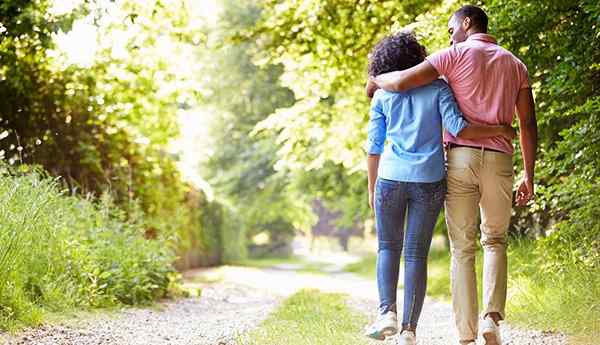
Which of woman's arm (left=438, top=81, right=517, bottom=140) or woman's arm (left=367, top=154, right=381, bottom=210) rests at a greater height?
woman's arm (left=438, top=81, right=517, bottom=140)

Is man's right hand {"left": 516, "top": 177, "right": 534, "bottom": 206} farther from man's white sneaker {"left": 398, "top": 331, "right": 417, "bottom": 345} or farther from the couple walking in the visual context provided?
man's white sneaker {"left": 398, "top": 331, "right": 417, "bottom": 345}

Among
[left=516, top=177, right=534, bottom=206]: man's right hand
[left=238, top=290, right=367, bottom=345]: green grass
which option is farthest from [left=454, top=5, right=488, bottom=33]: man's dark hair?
[left=238, top=290, right=367, bottom=345]: green grass

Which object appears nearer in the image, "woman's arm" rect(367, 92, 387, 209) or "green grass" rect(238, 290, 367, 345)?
"woman's arm" rect(367, 92, 387, 209)

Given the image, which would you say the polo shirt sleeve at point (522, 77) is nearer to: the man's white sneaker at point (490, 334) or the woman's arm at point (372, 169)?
the woman's arm at point (372, 169)

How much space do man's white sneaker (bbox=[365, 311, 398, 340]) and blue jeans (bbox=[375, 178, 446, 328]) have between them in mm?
47

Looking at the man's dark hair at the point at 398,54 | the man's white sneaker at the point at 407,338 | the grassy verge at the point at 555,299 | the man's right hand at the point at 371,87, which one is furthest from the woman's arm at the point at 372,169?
the grassy verge at the point at 555,299

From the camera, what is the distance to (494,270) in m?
4.25

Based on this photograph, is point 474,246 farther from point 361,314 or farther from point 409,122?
point 361,314

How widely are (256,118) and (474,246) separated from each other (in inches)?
823

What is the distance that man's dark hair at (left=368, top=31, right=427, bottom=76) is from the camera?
4340 millimetres

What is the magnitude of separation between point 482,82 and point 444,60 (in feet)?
0.77

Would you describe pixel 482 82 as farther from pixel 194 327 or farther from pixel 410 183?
pixel 194 327

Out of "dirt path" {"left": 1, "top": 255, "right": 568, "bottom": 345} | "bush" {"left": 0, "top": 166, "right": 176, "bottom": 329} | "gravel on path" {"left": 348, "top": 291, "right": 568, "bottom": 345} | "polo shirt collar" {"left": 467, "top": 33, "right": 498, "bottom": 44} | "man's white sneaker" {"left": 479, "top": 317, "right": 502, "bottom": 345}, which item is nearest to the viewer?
"man's white sneaker" {"left": 479, "top": 317, "right": 502, "bottom": 345}

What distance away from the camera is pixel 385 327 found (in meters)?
4.12
